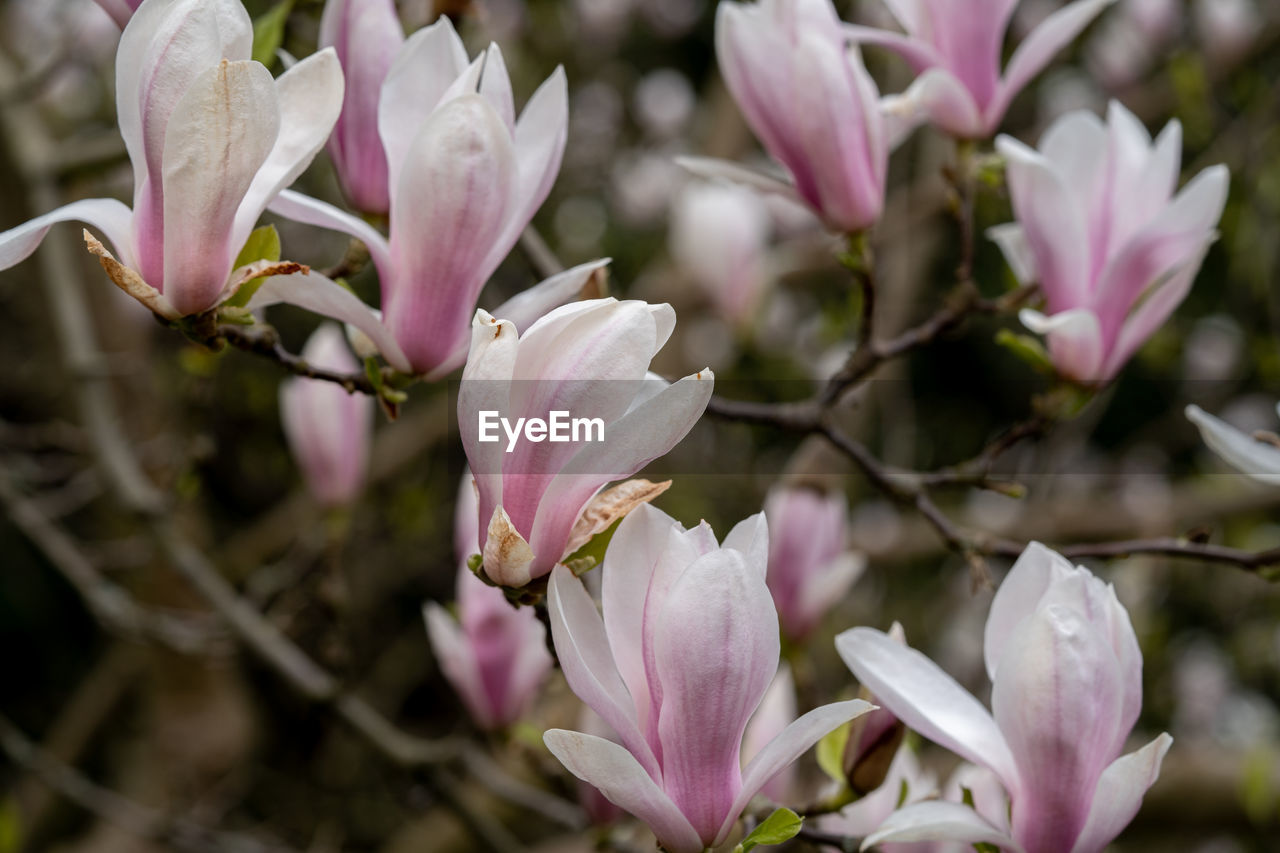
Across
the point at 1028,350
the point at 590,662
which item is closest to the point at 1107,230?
the point at 1028,350

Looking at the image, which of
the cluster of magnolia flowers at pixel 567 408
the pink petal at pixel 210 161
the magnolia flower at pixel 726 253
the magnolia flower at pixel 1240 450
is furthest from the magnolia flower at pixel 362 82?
the magnolia flower at pixel 726 253

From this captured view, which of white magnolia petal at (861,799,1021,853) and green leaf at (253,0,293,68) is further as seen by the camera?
green leaf at (253,0,293,68)

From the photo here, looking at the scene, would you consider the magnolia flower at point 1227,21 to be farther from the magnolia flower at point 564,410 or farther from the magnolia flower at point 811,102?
the magnolia flower at point 564,410

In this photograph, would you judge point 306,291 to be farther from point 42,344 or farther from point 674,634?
point 42,344

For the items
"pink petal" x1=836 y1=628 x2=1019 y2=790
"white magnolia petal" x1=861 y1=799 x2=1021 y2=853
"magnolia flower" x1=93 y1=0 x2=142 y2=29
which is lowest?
"white magnolia petal" x1=861 y1=799 x2=1021 y2=853

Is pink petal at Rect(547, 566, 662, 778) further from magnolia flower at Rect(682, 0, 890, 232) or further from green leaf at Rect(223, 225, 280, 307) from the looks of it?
magnolia flower at Rect(682, 0, 890, 232)

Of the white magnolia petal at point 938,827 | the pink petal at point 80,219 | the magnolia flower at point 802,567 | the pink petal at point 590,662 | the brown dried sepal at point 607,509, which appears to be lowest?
the magnolia flower at point 802,567

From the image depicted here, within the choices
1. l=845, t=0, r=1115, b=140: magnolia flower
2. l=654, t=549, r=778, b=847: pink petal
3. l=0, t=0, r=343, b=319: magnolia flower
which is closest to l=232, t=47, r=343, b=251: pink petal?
l=0, t=0, r=343, b=319: magnolia flower
